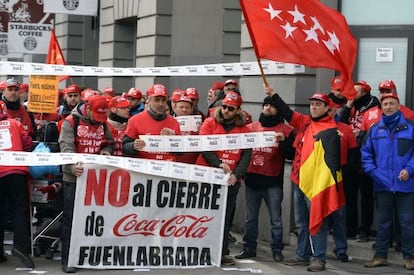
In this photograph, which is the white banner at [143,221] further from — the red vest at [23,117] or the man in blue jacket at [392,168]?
the red vest at [23,117]

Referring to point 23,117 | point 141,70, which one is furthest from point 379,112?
point 23,117

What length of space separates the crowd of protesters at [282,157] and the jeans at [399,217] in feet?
0.04

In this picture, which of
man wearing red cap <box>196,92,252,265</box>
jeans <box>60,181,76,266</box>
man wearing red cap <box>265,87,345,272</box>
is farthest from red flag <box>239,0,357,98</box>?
jeans <box>60,181,76,266</box>

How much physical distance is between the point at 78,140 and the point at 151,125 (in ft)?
2.80

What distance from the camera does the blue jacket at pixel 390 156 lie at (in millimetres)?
10398

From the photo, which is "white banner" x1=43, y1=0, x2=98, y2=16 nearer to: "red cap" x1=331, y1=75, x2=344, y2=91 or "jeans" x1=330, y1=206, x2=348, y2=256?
"red cap" x1=331, y1=75, x2=344, y2=91

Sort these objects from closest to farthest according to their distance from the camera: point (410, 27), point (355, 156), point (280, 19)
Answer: point (280, 19), point (355, 156), point (410, 27)

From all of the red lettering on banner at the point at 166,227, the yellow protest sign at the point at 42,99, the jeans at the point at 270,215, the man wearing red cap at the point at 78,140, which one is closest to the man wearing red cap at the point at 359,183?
the jeans at the point at 270,215

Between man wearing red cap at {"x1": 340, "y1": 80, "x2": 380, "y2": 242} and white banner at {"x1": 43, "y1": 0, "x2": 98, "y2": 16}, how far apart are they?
36.0 ft

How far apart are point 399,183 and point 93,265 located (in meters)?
3.53

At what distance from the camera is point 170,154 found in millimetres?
10734

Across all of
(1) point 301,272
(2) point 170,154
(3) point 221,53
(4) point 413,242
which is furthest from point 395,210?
(3) point 221,53

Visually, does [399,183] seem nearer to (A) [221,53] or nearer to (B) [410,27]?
(B) [410,27]

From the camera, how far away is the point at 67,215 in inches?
397
